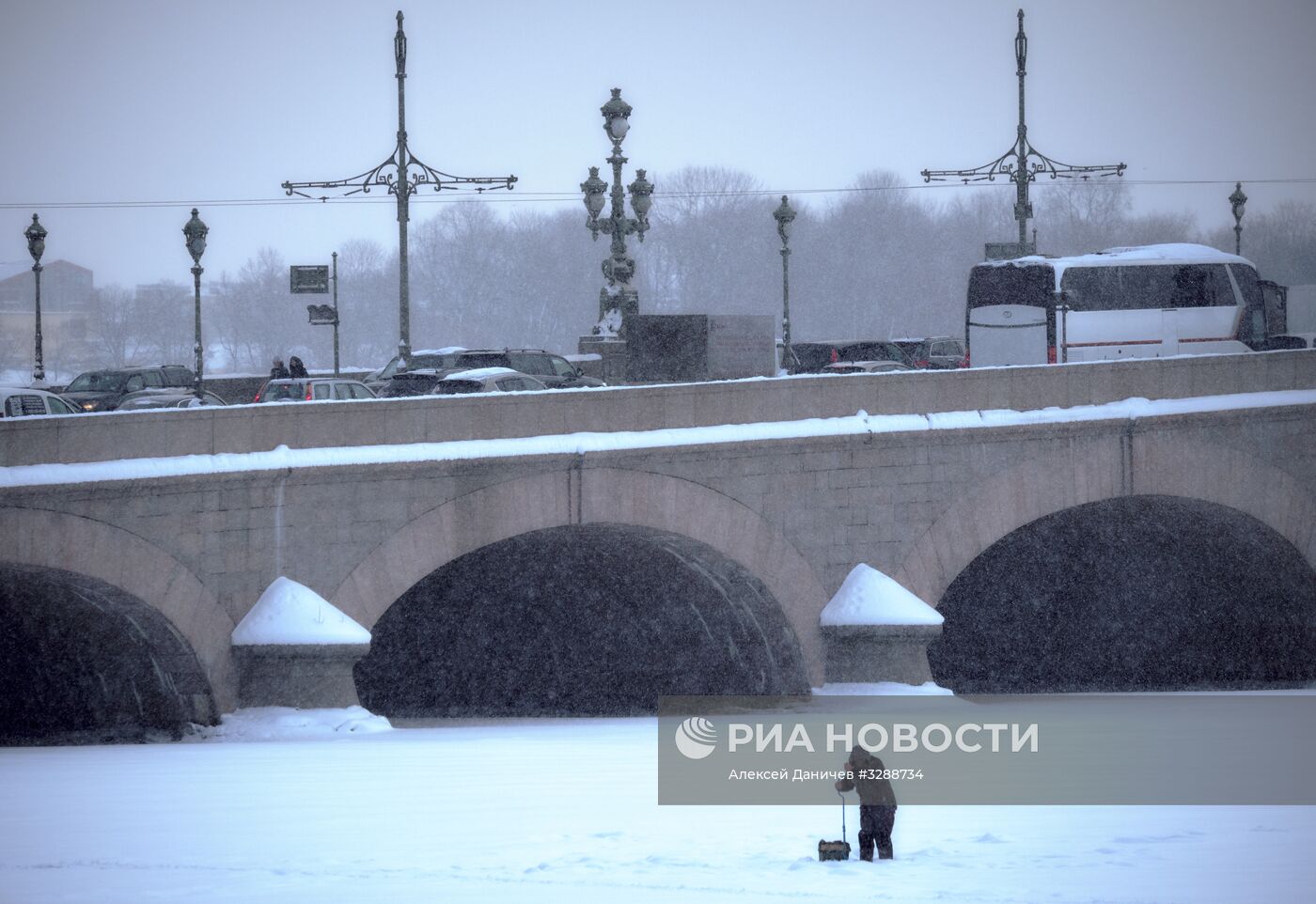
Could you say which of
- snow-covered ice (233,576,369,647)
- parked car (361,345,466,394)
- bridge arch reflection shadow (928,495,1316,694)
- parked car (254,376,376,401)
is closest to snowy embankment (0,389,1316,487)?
snow-covered ice (233,576,369,647)

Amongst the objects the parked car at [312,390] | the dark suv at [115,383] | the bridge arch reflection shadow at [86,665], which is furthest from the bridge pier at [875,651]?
the dark suv at [115,383]

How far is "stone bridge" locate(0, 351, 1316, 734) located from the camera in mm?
12828

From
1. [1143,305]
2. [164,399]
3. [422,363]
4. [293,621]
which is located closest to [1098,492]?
[293,621]

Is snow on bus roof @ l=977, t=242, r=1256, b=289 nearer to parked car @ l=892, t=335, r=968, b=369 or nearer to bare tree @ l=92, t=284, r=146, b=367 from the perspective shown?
parked car @ l=892, t=335, r=968, b=369

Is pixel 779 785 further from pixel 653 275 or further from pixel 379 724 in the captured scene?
pixel 653 275

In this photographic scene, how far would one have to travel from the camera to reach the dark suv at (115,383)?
91.9 feet

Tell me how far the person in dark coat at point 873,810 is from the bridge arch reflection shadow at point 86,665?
604 cm

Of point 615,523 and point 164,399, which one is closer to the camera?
point 615,523

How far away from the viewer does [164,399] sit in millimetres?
26344

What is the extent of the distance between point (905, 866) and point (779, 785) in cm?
258

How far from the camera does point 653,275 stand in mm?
78812

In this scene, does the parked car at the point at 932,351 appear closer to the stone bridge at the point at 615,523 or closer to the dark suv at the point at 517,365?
the dark suv at the point at 517,365

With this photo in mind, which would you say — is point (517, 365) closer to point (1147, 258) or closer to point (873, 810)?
point (1147, 258)

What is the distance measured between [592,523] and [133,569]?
4046mm
